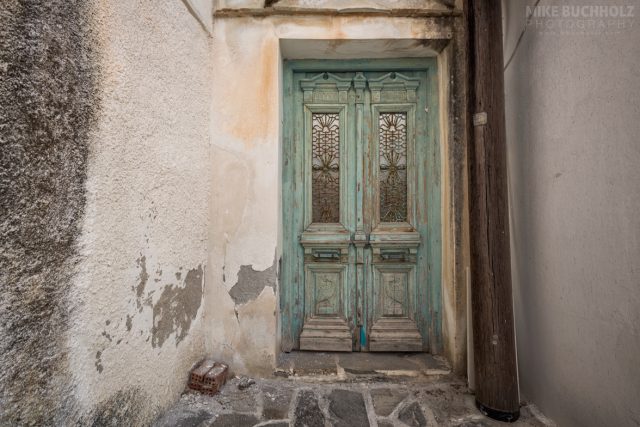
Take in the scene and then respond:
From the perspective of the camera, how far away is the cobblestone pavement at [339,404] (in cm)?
206

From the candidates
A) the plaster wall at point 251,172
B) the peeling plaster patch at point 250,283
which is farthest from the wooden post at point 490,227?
the peeling plaster patch at point 250,283

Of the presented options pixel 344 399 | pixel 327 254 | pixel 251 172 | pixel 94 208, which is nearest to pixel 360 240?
pixel 327 254

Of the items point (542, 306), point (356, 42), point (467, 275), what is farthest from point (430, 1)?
point (542, 306)

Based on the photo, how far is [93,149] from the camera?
4.89 ft

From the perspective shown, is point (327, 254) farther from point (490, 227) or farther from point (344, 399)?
point (490, 227)

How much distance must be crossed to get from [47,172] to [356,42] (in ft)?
7.86

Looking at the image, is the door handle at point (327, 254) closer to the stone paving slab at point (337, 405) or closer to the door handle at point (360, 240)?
the door handle at point (360, 240)

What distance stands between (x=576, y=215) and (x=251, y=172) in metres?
2.25

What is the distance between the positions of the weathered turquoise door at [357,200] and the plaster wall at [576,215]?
778mm

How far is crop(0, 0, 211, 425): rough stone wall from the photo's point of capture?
3.84 ft

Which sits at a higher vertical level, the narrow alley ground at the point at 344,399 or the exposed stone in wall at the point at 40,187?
the exposed stone in wall at the point at 40,187

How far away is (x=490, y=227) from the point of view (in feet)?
6.98

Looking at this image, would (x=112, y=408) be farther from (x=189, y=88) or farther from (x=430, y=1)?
→ (x=430, y=1)

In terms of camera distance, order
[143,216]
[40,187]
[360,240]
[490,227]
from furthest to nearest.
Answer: [360,240] < [490,227] < [143,216] < [40,187]
